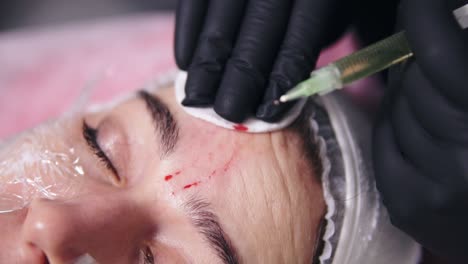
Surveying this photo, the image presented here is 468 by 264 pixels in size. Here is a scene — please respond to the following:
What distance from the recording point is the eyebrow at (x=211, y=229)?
0.92 meters

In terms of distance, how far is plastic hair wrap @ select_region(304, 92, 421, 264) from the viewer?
3.48ft

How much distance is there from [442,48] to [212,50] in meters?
0.51

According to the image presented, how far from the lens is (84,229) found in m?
0.90


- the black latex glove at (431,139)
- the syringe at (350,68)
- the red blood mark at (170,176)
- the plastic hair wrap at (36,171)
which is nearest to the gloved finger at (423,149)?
the black latex glove at (431,139)

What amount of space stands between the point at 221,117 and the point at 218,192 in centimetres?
18

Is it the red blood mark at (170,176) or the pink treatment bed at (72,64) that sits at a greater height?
the red blood mark at (170,176)

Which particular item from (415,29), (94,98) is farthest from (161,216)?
(94,98)

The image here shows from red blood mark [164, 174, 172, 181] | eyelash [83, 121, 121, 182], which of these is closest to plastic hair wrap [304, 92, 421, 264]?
red blood mark [164, 174, 172, 181]

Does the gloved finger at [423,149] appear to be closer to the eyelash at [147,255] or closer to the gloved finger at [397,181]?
the gloved finger at [397,181]

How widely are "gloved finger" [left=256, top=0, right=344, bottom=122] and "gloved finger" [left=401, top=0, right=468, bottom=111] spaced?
26 centimetres

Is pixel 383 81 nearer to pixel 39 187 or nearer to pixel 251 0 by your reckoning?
pixel 251 0

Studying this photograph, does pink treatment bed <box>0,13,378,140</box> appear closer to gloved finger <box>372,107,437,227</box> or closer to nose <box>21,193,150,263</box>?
gloved finger <box>372,107,437,227</box>

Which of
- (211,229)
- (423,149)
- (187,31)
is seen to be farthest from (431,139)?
(187,31)

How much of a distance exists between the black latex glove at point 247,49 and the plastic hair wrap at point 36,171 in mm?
313
